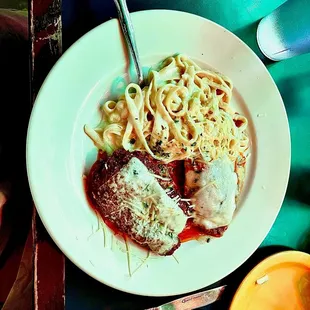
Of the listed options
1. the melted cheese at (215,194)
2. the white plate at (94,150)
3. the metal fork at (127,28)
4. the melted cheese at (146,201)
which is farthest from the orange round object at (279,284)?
the metal fork at (127,28)

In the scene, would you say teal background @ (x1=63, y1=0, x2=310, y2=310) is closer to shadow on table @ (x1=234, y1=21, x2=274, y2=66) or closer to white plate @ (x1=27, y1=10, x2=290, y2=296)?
shadow on table @ (x1=234, y1=21, x2=274, y2=66)

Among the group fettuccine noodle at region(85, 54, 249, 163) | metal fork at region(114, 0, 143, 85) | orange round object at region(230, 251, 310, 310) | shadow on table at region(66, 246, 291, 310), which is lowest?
orange round object at region(230, 251, 310, 310)

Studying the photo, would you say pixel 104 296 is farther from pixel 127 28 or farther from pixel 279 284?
pixel 127 28

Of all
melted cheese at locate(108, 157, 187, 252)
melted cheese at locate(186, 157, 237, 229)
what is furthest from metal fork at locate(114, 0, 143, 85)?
melted cheese at locate(186, 157, 237, 229)

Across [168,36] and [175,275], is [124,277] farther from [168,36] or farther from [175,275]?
[168,36]

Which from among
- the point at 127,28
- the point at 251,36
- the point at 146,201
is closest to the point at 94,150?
the point at 146,201

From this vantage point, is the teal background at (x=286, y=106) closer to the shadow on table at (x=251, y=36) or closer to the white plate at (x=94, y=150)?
the shadow on table at (x=251, y=36)
